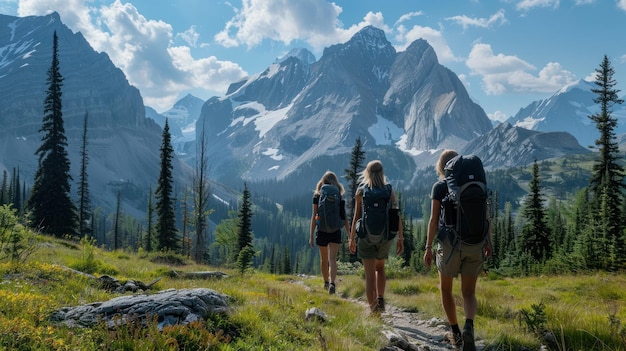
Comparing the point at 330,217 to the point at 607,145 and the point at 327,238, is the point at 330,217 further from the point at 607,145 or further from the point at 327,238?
the point at 607,145

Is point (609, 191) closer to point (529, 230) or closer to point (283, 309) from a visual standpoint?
point (529, 230)

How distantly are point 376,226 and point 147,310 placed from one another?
385cm

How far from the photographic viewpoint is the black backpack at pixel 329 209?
8.95m

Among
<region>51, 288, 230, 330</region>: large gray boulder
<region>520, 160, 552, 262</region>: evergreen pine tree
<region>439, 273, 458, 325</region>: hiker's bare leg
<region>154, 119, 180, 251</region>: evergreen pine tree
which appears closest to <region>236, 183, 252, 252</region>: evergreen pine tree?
<region>154, 119, 180, 251</region>: evergreen pine tree

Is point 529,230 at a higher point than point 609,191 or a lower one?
lower

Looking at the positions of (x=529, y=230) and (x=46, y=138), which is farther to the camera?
(x=529, y=230)

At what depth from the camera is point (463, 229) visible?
4.69 m


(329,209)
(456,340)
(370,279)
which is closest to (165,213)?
(329,209)

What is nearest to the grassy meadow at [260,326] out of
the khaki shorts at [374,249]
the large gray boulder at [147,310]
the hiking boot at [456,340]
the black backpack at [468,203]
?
the large gray boulder at [147,310]

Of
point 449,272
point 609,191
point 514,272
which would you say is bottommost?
point 514,272

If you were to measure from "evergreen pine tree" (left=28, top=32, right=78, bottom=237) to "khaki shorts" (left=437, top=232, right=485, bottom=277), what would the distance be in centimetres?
3733

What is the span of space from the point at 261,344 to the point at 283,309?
1.52 metres

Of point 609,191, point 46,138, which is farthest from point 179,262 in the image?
point 609,191

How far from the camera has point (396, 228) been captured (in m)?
6.67
